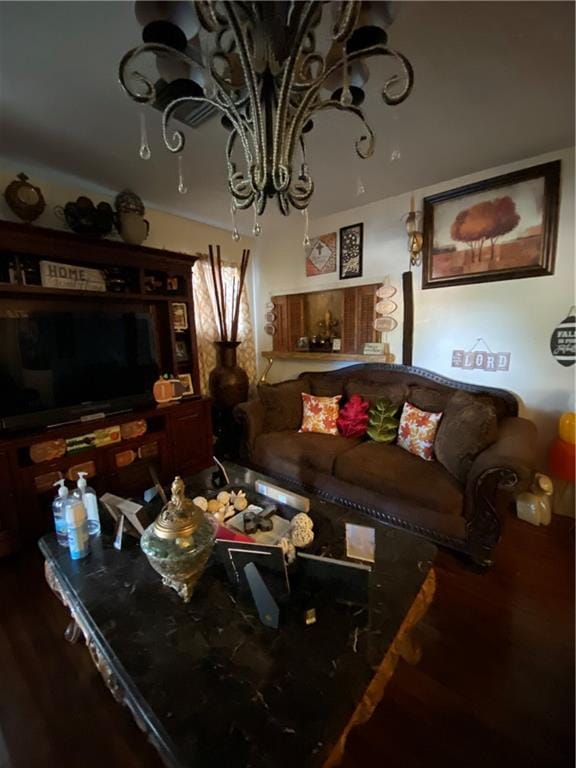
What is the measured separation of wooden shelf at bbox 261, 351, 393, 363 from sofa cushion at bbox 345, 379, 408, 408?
0.20 meters

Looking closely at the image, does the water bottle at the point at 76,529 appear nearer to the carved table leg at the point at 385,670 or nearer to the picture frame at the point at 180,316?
the carved table leg at the point at 385,670

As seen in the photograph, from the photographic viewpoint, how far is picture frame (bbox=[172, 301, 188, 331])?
2667 millimetres

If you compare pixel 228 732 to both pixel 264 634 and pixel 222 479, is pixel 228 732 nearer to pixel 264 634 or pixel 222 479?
pixel 264 634

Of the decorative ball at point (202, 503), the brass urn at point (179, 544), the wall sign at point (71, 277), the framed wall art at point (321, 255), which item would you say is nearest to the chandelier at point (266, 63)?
the brass urn at point (179, 544)

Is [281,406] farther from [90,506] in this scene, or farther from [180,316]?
[90,506]

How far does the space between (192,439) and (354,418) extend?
1340mm

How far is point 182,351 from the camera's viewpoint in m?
2.79

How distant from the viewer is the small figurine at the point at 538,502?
1.94m

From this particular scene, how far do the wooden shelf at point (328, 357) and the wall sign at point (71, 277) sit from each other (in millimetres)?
1636

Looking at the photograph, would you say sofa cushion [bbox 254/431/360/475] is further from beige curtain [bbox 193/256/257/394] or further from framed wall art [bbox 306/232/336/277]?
framed wall art [bbox 306/232/336/277]

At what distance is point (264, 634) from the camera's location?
0.83 metres

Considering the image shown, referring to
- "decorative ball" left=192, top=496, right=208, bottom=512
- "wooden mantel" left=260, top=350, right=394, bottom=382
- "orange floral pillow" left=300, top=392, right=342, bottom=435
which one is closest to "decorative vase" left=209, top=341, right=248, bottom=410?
"wooden mantel" left=260, top=350, right=394, bottom=382

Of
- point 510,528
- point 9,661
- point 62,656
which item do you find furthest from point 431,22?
point 9,661

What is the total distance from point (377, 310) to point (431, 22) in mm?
1702
